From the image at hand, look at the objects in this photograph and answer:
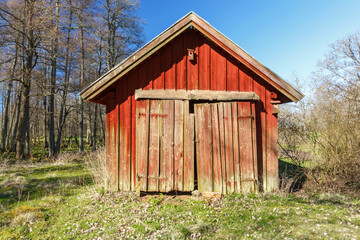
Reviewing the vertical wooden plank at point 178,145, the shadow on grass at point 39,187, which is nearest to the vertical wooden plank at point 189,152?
the vertical wooden plank at point 178,145

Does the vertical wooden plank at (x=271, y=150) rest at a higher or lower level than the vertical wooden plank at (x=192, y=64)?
lower

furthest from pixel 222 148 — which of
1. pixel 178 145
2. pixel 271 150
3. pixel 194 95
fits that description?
pixel 194 95

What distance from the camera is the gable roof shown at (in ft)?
18.0

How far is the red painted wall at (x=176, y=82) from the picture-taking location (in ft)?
19.0

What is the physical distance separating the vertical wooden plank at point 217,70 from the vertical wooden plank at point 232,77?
127 millimetres

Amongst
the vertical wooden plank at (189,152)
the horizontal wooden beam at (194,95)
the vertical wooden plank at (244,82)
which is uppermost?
the vertical wooden plank at (244,82)

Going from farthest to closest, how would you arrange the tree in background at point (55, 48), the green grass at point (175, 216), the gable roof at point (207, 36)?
the tree in background at point (55, 48) → the gable roof at point (207, 36) → the green grass at point (175, 216)

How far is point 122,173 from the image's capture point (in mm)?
5812

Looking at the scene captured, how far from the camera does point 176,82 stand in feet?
19.2

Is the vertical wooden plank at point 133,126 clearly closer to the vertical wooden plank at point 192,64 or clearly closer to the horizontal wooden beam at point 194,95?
the horizontal wooden beam at point 194,95

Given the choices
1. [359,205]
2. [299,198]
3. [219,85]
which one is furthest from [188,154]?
[359,205]

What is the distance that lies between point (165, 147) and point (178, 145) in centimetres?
39

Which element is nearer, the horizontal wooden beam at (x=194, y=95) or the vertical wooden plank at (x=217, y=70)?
the horizontal wooden beam at (x=194, y=95)

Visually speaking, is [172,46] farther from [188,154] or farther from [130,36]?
[130,36]
